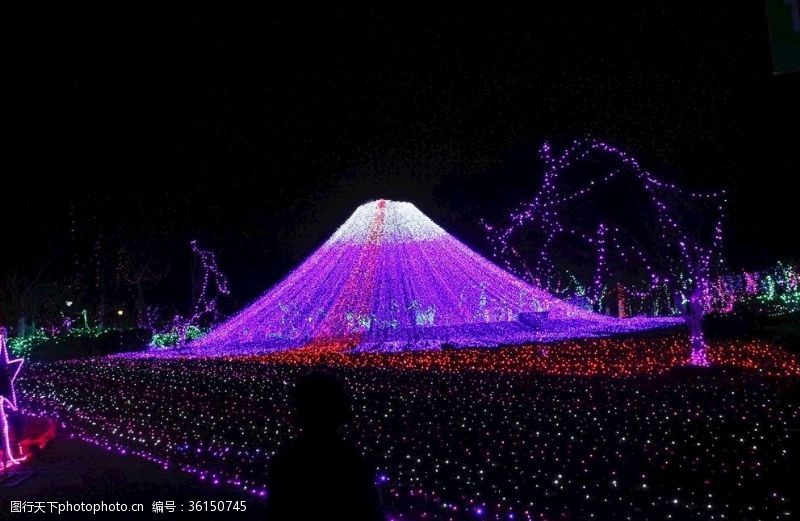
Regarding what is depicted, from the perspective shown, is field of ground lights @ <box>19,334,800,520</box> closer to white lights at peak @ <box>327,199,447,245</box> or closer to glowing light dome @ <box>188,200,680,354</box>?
glowing light dome @ <box>188,200,680,354</box>

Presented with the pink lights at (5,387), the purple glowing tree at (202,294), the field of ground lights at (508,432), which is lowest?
the field of ground lights at (508,432)

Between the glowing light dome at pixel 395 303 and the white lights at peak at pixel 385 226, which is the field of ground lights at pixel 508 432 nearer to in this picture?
the glowing light dome at pixel 395 303

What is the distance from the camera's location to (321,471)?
85.0 inches

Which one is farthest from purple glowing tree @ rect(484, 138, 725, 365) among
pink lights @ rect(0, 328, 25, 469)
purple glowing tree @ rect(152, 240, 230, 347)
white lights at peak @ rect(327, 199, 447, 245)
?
purple glowing tree @ rect(152, 240, 230, 347)

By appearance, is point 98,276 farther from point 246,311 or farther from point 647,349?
point 647,349

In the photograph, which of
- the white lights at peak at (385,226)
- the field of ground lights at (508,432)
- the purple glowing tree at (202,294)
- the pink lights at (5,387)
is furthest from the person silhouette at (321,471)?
the purple glowing tree at (202,294)

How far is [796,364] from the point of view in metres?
10.2

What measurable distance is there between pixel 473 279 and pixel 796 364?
280 inches

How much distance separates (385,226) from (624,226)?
20.1 feet

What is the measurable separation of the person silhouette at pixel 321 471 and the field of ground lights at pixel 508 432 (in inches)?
90.1

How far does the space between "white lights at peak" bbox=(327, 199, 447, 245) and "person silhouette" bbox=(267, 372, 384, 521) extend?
14052 millimetres

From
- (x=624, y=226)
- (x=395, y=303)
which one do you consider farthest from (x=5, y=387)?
(x=624, y=226)


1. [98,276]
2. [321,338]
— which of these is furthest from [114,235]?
[321,338]

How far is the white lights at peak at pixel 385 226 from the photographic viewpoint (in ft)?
54.2
